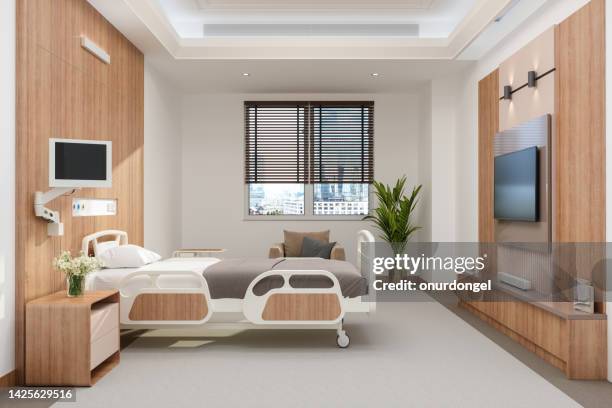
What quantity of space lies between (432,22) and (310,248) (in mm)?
3159

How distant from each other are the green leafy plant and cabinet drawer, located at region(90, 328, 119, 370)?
426 centimetres

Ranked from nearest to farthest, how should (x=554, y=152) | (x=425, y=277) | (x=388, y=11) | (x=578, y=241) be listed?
(x=578, y=241), (x=554, y=152), (x=388, y=11), (x=425, y=277)

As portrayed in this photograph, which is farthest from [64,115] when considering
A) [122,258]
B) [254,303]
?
[254,303]

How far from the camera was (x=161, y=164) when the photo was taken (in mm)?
6641

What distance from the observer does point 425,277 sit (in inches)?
300

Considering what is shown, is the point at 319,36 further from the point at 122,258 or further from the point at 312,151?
the point at 122,258

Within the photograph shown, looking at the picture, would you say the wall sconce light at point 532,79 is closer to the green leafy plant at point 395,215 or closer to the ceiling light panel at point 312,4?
the ceiling light panel at point 312,4

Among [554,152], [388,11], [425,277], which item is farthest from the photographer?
[425,277]

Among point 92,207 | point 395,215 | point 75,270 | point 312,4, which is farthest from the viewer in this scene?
point 395,215

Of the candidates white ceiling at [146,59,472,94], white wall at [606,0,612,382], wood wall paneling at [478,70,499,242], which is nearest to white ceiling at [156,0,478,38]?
white ceiling at [146,59,472,94]

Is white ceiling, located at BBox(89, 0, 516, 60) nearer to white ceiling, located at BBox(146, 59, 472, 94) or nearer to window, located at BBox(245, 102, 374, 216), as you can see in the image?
white ceiling, located at BBox(146, 59, 472, 94)

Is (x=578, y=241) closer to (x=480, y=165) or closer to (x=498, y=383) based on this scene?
(x=498, y=383)

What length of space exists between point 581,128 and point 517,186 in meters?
1.04

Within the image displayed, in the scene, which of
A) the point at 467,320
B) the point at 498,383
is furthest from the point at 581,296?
the point at 467,320
